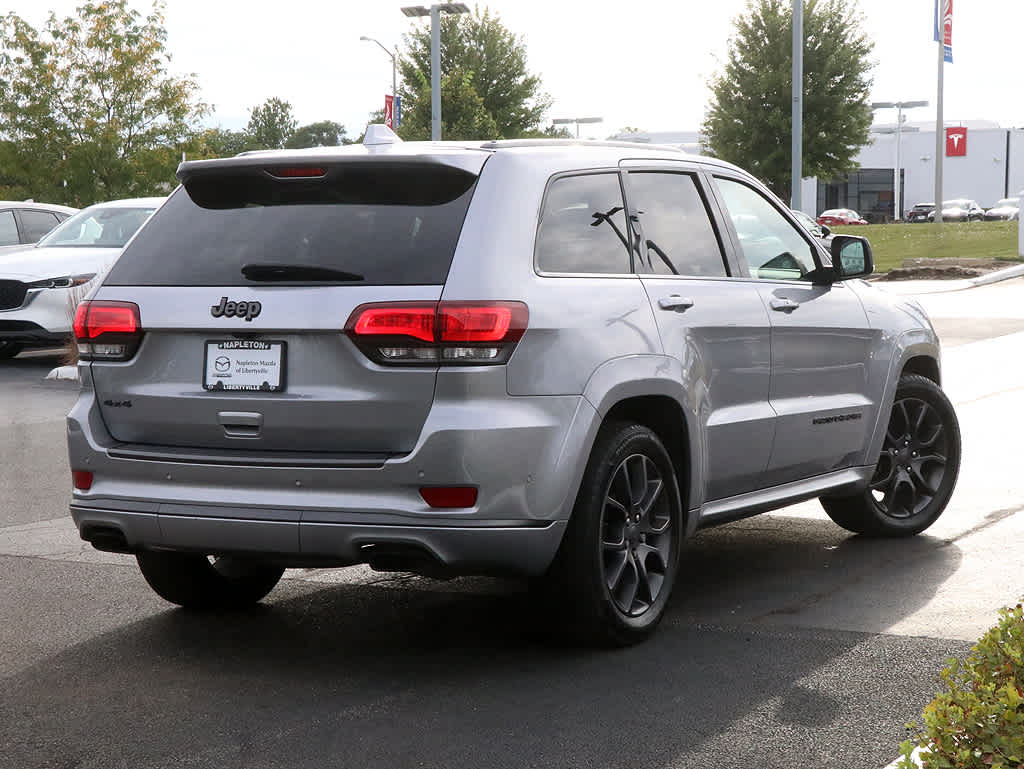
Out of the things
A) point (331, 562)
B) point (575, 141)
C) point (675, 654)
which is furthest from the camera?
point (575, 141)

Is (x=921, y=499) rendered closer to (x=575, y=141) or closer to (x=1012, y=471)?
(x=1012, y=471)

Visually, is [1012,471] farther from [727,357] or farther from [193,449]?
[193,449]

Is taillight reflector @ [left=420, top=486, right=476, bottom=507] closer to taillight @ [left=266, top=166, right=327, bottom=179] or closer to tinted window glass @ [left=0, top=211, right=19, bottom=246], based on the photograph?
taillight @ [left=266, top=166, right=327, bottom=179]

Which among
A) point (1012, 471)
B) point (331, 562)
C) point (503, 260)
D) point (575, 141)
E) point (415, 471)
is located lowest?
point (1012, 471)

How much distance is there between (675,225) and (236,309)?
6.05ft

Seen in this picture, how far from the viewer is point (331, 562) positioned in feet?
16.5

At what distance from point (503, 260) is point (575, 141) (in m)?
1.11

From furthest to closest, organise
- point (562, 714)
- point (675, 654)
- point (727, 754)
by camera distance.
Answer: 1. point (675, 654)
2. point (562, 714)
3. point (727, 754)

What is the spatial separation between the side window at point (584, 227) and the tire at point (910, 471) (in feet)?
7.49

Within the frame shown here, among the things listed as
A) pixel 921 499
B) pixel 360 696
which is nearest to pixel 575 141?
pixel 360 696

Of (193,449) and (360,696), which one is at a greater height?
(193,449)

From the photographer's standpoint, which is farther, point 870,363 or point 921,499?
point 921,499

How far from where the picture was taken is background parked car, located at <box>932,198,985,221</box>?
8769cm

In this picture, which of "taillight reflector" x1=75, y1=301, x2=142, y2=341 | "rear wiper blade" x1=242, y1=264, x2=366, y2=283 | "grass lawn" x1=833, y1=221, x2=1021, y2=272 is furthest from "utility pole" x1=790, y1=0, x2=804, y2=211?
"rear wiper blade" x1=242, y1=264, x2=366, y2=283
